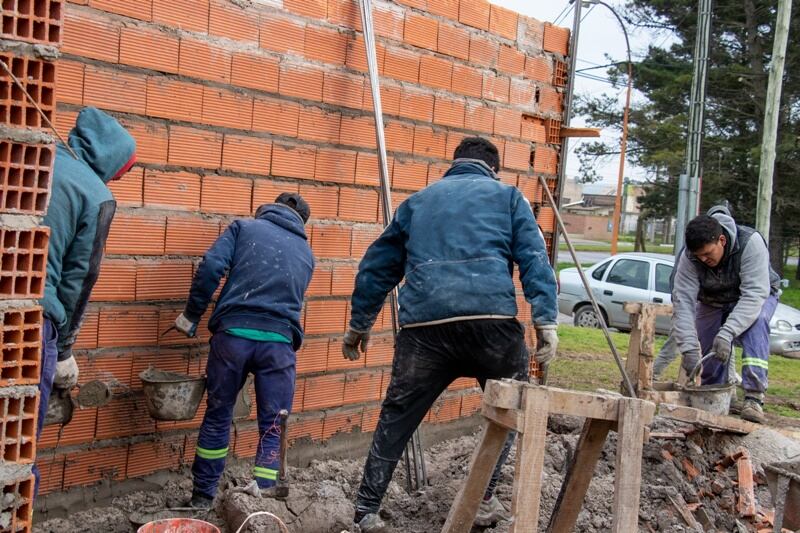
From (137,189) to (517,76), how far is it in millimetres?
3301

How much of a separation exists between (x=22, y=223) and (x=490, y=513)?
9.28 feet

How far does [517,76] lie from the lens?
667cm

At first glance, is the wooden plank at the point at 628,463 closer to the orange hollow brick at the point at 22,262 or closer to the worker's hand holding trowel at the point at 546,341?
the worker's hand holding trowel at the point at 546,341

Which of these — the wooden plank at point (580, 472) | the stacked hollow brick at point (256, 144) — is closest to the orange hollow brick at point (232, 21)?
the stacked hollow brick at point (256, 144)

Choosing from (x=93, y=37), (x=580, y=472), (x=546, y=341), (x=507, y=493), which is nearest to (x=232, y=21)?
(x=93, y=37)

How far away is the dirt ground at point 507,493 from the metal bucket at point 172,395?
0.48 metres

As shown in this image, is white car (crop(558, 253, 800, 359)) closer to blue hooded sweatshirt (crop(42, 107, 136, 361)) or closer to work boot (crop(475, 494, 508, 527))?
work boot (crop(475, 494, 508, 527))

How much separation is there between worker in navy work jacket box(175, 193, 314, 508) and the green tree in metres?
21.3

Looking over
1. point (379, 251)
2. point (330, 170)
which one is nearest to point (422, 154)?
point (330, 170)

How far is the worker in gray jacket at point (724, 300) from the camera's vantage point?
6461mm

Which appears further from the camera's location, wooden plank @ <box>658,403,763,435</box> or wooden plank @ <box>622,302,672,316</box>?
wooden plank @ <box>622,302,672,316</box>

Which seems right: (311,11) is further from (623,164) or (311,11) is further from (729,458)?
(623,164)

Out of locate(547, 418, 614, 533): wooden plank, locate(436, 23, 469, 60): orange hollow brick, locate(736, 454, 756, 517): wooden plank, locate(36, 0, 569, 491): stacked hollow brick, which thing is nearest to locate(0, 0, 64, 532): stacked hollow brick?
locate(36, 0, 569, 491): stacked hollow brick

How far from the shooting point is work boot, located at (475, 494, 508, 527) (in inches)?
180
